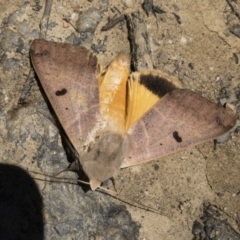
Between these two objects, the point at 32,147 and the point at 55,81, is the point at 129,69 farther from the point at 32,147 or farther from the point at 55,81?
the point at 32,147

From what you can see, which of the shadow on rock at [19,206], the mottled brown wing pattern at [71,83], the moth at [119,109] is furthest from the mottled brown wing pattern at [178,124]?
the shadow on rock at [19,206]

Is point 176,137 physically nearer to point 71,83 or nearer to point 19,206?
point 71,83

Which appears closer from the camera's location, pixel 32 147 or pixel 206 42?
pixel 32 147

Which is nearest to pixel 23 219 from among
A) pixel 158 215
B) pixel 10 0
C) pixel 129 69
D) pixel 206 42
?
pixel 158 215

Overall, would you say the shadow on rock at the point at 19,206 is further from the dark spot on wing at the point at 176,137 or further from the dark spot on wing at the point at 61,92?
the dark spot on wing at the point at 176,137

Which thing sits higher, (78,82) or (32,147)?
(78,82)

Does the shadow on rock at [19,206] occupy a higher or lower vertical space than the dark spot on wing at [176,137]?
lower

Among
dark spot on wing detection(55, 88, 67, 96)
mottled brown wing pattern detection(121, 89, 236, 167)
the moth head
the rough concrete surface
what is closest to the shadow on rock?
the rough concrete surface
